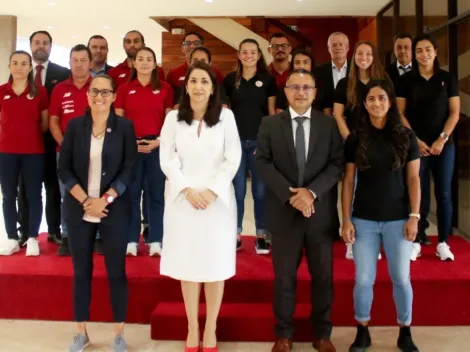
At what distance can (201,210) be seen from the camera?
9.12ft

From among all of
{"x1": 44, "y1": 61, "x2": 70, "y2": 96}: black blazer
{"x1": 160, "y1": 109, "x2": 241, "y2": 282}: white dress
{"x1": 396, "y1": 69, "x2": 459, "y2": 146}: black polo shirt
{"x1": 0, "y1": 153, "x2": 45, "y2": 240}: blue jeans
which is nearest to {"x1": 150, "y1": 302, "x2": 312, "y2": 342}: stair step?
{"x1": 160, "y1": 109, "x2": 241, "y2": 282}: white dress

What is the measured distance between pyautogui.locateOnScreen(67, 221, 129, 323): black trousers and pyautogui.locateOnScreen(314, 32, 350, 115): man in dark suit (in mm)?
1854

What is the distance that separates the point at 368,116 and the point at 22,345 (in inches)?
95.6

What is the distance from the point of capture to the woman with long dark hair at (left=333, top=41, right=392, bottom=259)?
3566 mm

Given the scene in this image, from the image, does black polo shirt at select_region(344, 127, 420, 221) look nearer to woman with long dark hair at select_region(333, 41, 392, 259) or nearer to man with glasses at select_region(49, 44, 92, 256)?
woman with long dark hair at select_region(333, 41, 392, 259)

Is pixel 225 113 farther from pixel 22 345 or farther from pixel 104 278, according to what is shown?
pixel 22 345

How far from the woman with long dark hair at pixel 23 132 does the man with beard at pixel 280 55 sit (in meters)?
1.84

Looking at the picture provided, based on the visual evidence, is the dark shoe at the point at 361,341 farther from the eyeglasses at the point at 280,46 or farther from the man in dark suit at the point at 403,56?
the eyeglasses at the point at 280,46

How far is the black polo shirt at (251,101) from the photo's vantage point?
12.6ft

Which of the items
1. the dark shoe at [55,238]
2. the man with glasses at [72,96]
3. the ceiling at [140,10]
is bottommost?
the dark shoe at [55,238]

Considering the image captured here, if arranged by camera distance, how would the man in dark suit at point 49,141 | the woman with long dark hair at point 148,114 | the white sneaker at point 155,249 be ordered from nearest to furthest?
the woman with long dark hair at point 148,114 < the white sneaker at point 155,249 < the man in dark suit at point 49,141

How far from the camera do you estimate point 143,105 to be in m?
3.69

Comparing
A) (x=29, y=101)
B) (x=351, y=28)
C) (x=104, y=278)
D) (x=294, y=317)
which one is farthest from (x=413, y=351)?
(x=351, y=28)

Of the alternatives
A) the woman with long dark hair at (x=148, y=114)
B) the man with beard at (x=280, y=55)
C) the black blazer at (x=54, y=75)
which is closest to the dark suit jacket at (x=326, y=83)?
the man with beard at (x=280, y=55)
